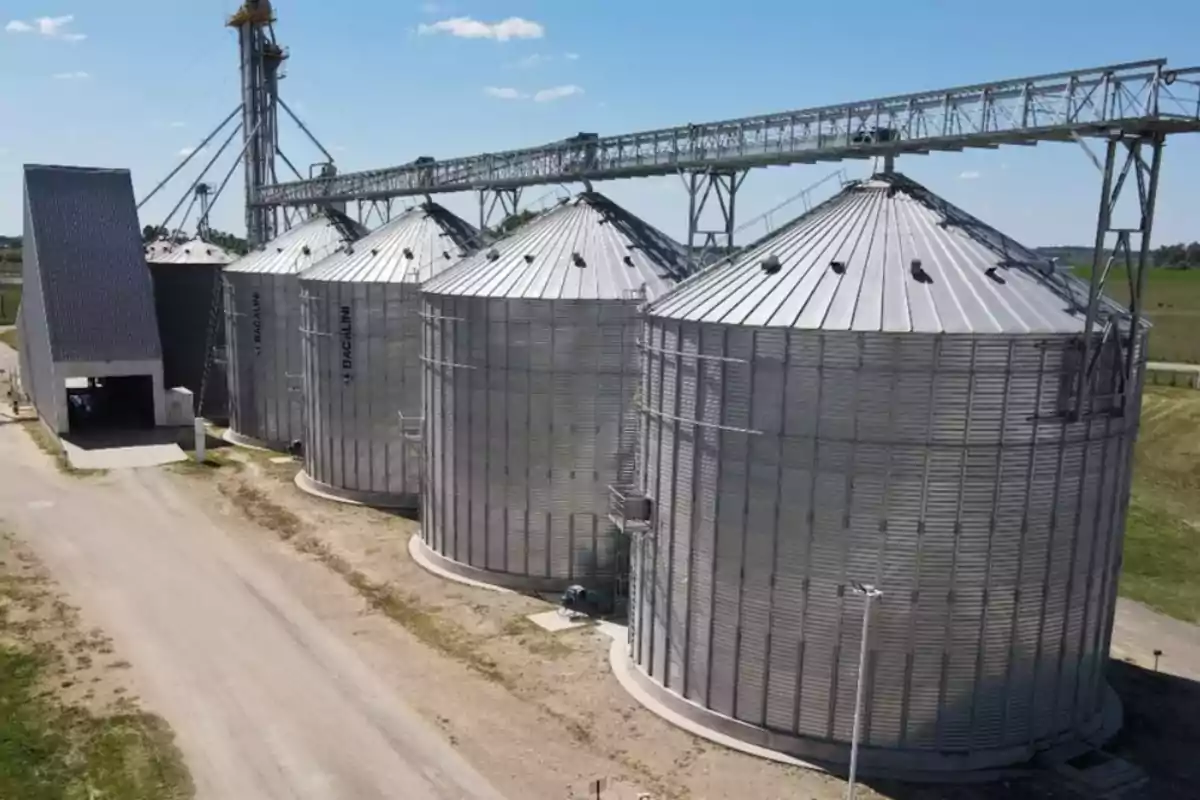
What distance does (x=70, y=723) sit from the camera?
75.0 feet

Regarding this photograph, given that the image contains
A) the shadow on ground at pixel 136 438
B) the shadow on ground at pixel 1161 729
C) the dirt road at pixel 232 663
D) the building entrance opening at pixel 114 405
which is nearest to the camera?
the dirt road at pixel 232 663

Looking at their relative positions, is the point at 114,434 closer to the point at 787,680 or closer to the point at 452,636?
the point at 452,636

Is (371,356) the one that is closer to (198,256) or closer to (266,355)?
(266,355)

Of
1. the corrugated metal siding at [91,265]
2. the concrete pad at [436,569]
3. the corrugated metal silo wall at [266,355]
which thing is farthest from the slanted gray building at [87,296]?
the concrete pad at [436,569]

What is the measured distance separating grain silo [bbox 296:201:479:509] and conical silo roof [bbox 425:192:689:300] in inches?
256

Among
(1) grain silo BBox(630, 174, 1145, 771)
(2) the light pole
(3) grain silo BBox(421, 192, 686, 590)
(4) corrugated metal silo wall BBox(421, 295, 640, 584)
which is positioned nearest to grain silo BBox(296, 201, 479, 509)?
(3) grain silo BBox(421, 192, 686, 590)

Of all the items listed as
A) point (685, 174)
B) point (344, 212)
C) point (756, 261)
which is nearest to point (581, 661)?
point (756, 261)

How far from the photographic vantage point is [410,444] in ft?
134

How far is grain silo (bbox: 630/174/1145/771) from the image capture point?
2012cm

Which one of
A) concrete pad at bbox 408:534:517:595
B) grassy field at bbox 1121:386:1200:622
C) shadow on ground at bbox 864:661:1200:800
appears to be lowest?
shadow on ground at bbox 864:661:1200:800

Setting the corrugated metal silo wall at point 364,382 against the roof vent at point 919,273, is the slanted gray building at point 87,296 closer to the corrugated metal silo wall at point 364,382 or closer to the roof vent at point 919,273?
the corrugated metal silo wall at point 364,382

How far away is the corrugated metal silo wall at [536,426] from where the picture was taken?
98.1 feet

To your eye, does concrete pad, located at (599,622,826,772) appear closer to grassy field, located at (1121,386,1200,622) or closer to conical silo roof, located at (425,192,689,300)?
conical silo roof, located at (425,192,689,300)

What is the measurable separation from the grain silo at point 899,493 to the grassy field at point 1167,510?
12.6 m
